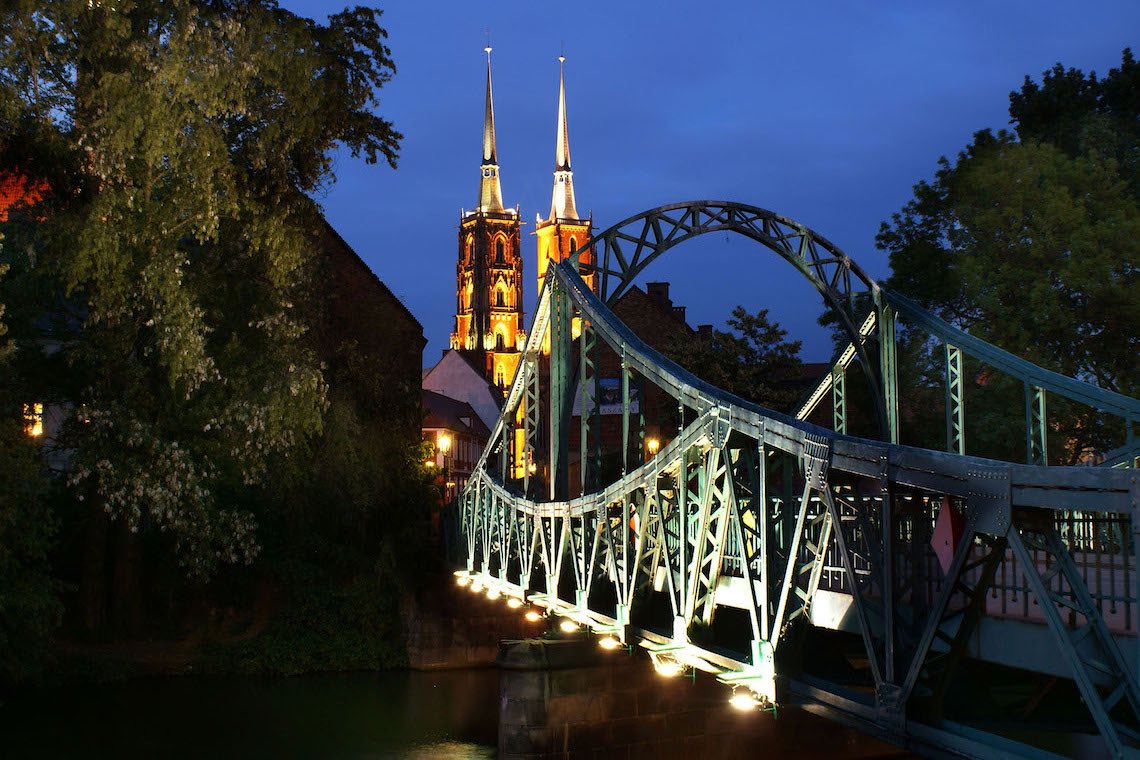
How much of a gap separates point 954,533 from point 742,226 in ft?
44.2

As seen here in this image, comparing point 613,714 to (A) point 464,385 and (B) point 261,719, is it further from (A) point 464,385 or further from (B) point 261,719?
(A) point 464,385

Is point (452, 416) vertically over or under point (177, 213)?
over

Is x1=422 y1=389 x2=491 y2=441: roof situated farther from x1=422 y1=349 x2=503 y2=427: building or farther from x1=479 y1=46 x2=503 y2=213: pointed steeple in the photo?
x1=479 y1=46 x2=503 y2=213: pointed steeple

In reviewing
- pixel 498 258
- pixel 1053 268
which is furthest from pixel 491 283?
pixel 1053 268

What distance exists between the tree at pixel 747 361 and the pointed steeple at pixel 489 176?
10485cm

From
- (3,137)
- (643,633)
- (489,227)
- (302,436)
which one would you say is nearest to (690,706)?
(643,633)

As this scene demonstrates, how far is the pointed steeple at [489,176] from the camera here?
14550cm

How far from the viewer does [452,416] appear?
74.8 metres

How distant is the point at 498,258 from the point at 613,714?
12223cm

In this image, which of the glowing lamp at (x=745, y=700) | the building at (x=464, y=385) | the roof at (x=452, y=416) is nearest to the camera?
the glowing lamp at (x=745, y=700)

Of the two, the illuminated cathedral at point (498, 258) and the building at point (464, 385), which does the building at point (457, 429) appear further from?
the illuminated cathedral at point (498, 258)

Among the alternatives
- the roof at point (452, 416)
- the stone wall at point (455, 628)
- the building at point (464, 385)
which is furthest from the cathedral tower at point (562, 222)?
the stone wall at point (455, 628)

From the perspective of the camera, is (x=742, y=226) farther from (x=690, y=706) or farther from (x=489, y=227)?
(x=489, y=227)

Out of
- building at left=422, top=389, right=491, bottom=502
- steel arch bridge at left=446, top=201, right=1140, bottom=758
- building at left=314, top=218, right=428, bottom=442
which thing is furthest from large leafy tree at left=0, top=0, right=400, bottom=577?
building at left=422, top=389, right=491, bottom=502
